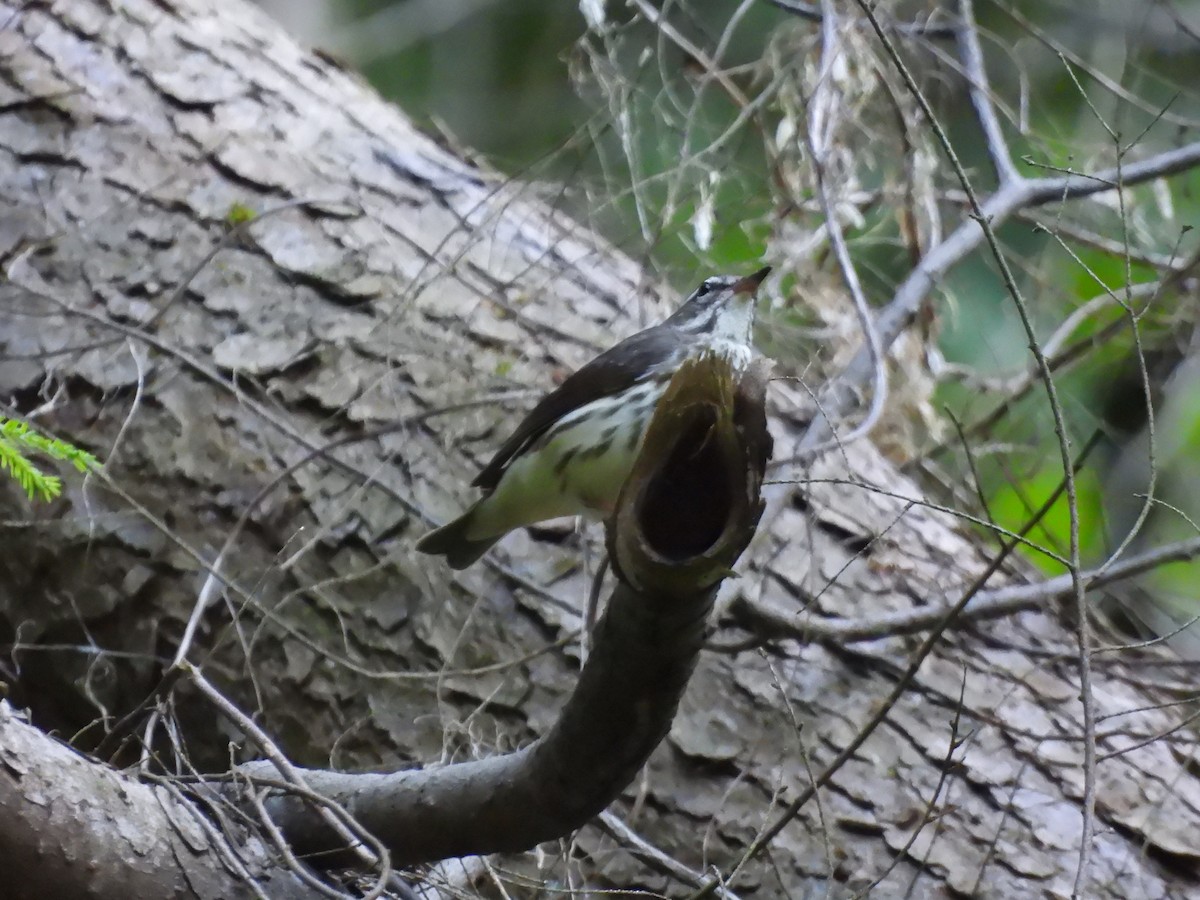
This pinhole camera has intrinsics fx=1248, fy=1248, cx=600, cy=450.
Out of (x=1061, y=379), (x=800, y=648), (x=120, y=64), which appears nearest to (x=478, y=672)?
(x=800, y=648)

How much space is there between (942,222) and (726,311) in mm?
1810

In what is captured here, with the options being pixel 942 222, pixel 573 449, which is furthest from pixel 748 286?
pixel 942 222

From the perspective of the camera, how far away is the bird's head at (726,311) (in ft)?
9.36

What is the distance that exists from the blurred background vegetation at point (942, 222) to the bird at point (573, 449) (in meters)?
0.68

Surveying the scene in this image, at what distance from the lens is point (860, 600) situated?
110 inches

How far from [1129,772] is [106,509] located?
2278 mm

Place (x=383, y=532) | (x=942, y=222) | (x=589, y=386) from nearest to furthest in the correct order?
(x=589, y=386)
(x=383, y=532)
(x=942, y=222)

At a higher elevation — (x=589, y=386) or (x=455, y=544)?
(x=589, y=386)

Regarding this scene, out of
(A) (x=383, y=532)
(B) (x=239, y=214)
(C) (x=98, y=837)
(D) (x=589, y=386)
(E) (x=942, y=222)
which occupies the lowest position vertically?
(C) (x=98, y=837)

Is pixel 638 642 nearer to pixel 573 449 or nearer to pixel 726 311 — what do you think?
pixel 573 449

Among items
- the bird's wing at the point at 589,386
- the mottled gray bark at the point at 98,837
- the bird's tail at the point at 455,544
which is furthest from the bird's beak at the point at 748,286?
the mottled gray bark at the point at 98,837

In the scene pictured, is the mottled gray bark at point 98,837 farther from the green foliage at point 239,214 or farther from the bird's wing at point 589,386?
the green foliage at point 239,214

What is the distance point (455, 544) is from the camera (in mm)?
2717

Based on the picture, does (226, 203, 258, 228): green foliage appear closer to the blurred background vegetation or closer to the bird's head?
the blurred background vegetation
